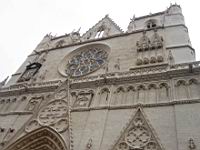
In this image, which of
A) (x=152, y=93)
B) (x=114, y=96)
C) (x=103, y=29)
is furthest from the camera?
(x=103, y=29)

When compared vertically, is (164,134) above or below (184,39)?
below

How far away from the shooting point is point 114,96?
11.7 meters

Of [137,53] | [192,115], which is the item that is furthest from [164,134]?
[137,53]

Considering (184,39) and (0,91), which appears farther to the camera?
(0,91)

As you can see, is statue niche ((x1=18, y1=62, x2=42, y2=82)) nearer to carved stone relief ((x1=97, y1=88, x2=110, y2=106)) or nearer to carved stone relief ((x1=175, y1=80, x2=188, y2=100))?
carved stone relief ((x1=97, y1=88, x2=110, y2=106))

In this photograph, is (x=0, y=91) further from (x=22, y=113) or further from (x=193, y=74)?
(x=193, y=74)

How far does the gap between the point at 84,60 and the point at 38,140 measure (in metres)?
7.08

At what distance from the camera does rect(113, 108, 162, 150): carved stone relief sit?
350 inches

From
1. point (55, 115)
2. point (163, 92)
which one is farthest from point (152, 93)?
point (55, 115)

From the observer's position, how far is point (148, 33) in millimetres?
15883

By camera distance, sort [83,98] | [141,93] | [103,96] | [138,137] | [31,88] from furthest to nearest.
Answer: [31,88] < [83,98] < [103,96] < [141,93] < [138,137]

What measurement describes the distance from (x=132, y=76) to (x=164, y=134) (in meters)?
3.89

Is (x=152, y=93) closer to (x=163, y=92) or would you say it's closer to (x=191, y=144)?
(x=163, y=92)

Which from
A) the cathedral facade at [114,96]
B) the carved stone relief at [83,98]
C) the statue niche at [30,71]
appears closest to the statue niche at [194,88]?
the cathedral facade at [114,96]
